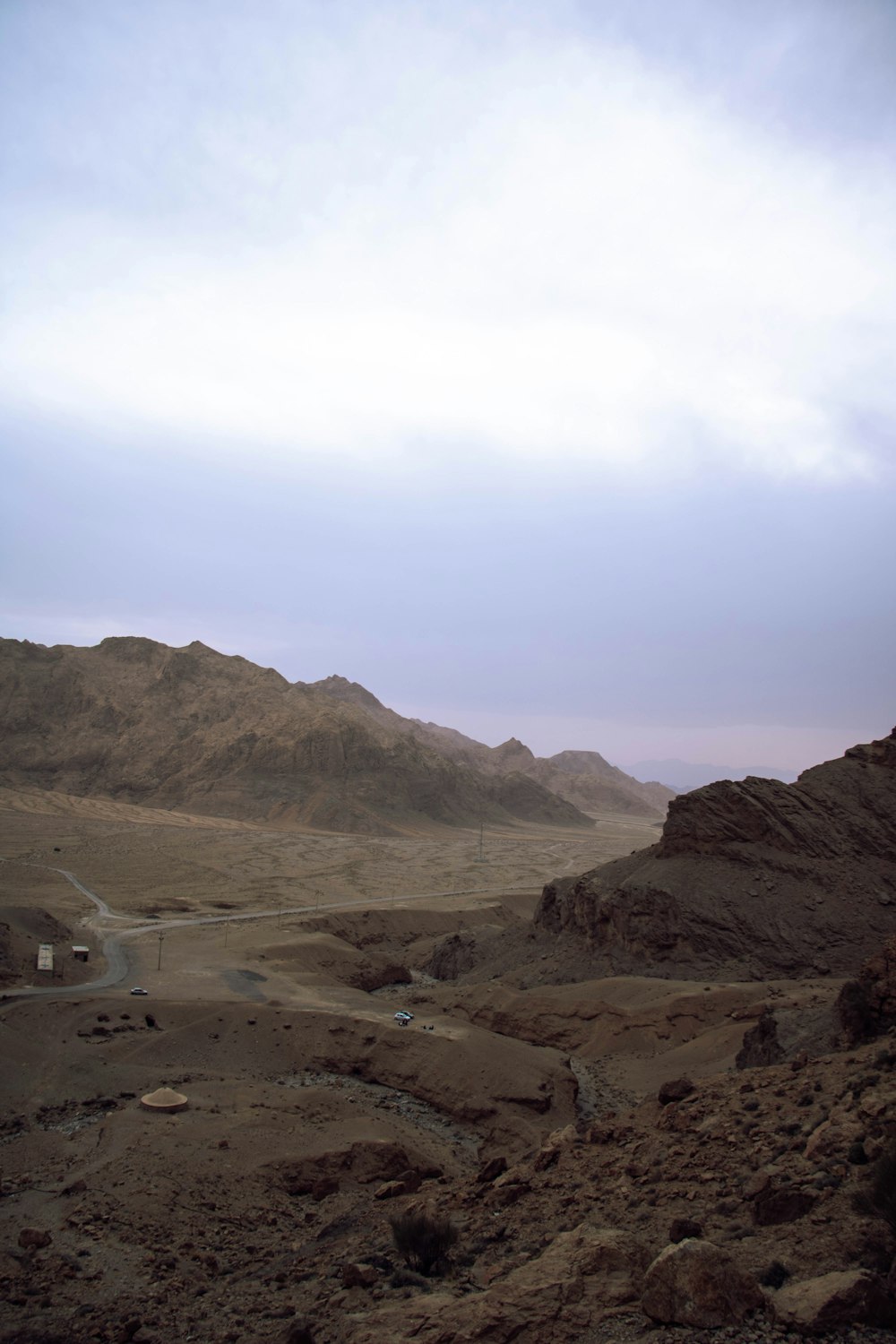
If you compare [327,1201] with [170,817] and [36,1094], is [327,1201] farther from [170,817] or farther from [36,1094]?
[170,817]

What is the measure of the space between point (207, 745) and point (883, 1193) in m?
132

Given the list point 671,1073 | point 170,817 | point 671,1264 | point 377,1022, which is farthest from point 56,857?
point 671,1264

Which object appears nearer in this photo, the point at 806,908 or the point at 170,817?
the point at 806,908

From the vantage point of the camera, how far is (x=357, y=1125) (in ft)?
68.9

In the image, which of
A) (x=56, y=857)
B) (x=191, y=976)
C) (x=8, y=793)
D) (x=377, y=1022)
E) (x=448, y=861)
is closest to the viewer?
(x=377, y=1022)

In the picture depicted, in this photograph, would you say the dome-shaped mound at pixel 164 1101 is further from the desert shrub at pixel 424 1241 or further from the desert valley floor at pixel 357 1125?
the desert shrub at pixel 424 1241

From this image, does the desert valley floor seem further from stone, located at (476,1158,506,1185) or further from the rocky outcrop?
the rocky outcrop

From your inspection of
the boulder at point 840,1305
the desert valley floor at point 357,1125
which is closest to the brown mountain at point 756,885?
the desert valley floor at point 357,1125

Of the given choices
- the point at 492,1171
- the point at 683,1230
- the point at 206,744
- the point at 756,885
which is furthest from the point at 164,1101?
the point at 206,744

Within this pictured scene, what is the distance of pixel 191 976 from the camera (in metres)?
37.4

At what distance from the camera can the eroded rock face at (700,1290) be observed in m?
7.75

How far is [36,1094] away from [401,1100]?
34.0 ft

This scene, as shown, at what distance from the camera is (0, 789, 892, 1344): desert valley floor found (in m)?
10.7

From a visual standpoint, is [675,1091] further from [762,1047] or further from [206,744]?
[206,744]
